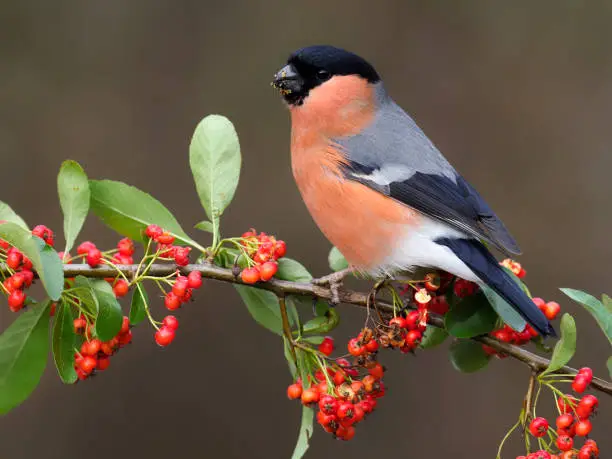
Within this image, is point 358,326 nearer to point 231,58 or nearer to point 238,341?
point 238,341

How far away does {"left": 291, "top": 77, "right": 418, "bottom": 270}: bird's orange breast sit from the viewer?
174 centimetres

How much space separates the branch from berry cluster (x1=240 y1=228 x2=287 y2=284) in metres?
0.03

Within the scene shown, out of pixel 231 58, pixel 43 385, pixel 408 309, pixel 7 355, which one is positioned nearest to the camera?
pixel 7 355

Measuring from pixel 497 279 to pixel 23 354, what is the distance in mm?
767

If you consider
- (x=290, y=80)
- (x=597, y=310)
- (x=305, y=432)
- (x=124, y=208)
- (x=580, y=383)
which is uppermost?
(x=290, y=80)

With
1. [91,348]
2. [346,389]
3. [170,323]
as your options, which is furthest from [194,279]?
[346,389]

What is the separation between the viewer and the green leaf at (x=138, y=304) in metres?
1.36

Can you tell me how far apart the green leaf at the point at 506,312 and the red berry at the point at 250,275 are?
0.38m

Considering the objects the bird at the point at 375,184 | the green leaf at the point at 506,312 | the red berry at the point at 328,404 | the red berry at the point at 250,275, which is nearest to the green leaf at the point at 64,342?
the red berry at the point at 250,275

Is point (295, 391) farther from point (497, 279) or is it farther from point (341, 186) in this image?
point (341, 186)

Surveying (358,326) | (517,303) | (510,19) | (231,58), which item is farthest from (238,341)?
(517,303)

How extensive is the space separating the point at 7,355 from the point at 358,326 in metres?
2.02

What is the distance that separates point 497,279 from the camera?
149 centimetres

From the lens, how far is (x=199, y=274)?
4.56 feet
